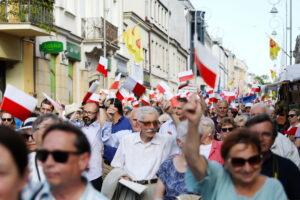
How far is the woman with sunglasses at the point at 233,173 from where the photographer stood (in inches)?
162

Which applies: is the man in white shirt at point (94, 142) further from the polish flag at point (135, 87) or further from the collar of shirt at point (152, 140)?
the polish flag at point (135, 87)

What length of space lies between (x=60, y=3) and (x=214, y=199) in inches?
858

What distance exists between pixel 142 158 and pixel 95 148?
6.11 feet

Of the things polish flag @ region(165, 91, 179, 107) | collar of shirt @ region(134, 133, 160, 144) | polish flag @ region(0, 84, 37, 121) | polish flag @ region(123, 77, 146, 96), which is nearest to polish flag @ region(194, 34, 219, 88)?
polish flag @ region(0, 84, 37, 121)

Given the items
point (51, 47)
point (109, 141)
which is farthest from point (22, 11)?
point (109, 141)

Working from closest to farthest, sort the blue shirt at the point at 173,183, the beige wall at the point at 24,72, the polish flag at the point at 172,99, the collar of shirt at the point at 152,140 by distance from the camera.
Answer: the blue shirt at the point at 173,183
the collar of shirt at the point at 152,140
the polish flag at the point at 172,99
the beige wall at the point at 24,72

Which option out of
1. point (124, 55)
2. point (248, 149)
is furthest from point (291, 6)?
point (248, 149)

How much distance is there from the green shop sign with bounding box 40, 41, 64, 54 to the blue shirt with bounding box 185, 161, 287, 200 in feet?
62.7

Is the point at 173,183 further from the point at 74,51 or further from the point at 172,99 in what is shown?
the point at 74,51

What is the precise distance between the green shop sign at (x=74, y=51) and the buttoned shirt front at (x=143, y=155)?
1970 centimetres

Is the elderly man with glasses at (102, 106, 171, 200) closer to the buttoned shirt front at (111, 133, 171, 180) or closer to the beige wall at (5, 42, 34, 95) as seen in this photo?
the buttoned shirt front at (111, 133, 171, 180)

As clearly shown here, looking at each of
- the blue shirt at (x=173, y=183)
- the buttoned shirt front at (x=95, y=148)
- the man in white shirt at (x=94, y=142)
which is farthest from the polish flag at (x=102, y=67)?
the blue shirt at (x=173, y=183)

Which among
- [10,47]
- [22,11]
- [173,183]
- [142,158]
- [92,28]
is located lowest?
[173,183]

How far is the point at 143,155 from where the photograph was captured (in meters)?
6.96
